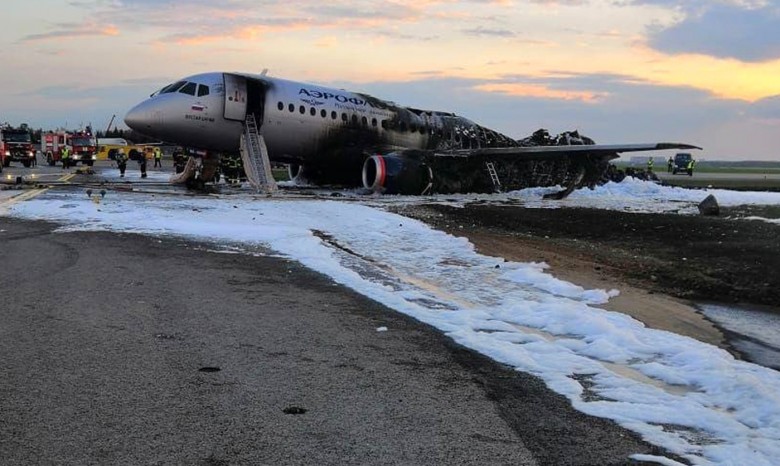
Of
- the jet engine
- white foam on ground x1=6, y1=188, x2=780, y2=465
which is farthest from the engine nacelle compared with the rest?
white foam on ground x1=6, y1=188, x2=780, y2=465

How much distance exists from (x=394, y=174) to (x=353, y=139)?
2568 millimetres

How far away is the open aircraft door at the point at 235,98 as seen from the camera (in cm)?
2178

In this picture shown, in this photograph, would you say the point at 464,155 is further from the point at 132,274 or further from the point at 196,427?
the point at 196,427

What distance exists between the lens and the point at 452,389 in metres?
4.60

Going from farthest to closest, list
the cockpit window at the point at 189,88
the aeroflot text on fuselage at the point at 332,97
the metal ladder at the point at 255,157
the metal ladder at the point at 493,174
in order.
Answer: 1. the metal ladder at the point at 493,174
2. the aeroflot text on fuselage at the point at 332,97
3. the metal ladder at the point at 255,157
4. the cockpit window at the point at 189,88

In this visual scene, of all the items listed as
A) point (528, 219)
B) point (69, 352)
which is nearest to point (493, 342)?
point (69, 352)

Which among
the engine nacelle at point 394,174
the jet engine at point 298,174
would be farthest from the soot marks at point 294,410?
the jet engine at point 298,174

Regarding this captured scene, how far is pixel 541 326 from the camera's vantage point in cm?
652

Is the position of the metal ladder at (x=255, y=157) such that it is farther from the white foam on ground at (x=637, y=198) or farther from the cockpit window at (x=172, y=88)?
the white foam on ground at (x=637, y=198)

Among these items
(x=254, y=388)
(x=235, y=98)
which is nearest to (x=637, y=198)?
(x=235, y=98)

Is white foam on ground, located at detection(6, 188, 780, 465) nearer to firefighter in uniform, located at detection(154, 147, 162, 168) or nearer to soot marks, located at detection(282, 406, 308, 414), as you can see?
soot marks, located at detection(282, 406, 308, 414)

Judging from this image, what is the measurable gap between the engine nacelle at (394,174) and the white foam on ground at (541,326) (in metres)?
8.83

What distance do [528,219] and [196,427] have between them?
15.0 metres

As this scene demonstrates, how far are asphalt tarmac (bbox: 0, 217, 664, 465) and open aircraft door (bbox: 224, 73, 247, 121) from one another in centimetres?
1490
